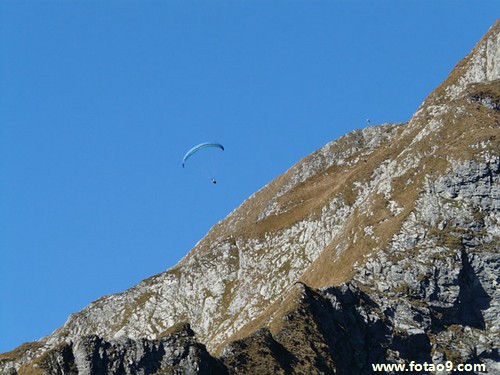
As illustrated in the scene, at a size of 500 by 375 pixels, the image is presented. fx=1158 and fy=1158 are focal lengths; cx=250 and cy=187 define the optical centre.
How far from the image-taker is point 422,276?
159750 mm

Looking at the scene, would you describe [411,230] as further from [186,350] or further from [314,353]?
[186,350]

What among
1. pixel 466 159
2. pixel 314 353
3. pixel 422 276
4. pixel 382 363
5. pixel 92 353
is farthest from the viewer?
pixel 466 159

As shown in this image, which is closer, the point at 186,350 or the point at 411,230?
the point at 186,350

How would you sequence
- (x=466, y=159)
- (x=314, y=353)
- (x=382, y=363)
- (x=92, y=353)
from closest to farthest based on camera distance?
1. (x=92, y=353)
2. (x=314, y=353)
3. (x=382, y=363)
4. (x=466, y=159)

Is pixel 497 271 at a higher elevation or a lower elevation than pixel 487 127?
lower

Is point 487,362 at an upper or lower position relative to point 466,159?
lower

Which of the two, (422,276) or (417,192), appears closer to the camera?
(422,276)

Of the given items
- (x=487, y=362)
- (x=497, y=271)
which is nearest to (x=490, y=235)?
(x=497, y=271)

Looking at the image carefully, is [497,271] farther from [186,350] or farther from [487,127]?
[186,350]

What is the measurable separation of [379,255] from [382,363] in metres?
22.0

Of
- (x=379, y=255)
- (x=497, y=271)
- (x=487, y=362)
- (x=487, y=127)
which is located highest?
(x=487, y=127)

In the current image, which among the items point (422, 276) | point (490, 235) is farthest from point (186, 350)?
point (490, 235)

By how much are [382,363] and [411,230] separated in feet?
91.1

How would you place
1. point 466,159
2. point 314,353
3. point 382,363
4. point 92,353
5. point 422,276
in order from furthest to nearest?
point 466,159, point 422,276, point 382,363, point 314,353, point 92,353
